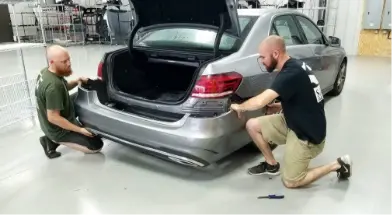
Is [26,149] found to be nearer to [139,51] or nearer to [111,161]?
[111,161]

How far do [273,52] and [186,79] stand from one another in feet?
3.83

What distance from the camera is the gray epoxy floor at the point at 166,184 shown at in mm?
2158

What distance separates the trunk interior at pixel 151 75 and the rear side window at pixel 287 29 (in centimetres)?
83

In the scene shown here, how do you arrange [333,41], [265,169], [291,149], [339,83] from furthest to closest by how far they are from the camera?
[339,83]
[333,41]
[265,169]
[291,149]

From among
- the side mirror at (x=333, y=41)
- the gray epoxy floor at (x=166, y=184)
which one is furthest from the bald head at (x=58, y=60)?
the side mirror at (x=333, y=41)

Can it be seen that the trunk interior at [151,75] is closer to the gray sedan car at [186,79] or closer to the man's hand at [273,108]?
the gray sedan car at [186,79]

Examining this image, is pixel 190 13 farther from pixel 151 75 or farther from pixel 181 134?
pixel 181 134

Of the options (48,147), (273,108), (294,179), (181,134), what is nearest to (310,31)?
(273,108)

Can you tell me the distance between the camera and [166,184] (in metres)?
2.44

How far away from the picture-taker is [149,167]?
2.70m

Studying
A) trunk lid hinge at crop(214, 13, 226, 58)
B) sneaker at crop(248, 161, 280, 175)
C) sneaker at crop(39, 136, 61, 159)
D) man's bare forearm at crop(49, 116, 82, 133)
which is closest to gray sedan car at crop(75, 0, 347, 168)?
trunk lid hinge at crop(214, 13, 226, 58)

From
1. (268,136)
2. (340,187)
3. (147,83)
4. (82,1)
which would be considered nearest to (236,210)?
(268,136)

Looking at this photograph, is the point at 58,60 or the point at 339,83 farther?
the point at 339,83

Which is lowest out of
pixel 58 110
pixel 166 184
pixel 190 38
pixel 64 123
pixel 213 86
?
pixel 166 184
